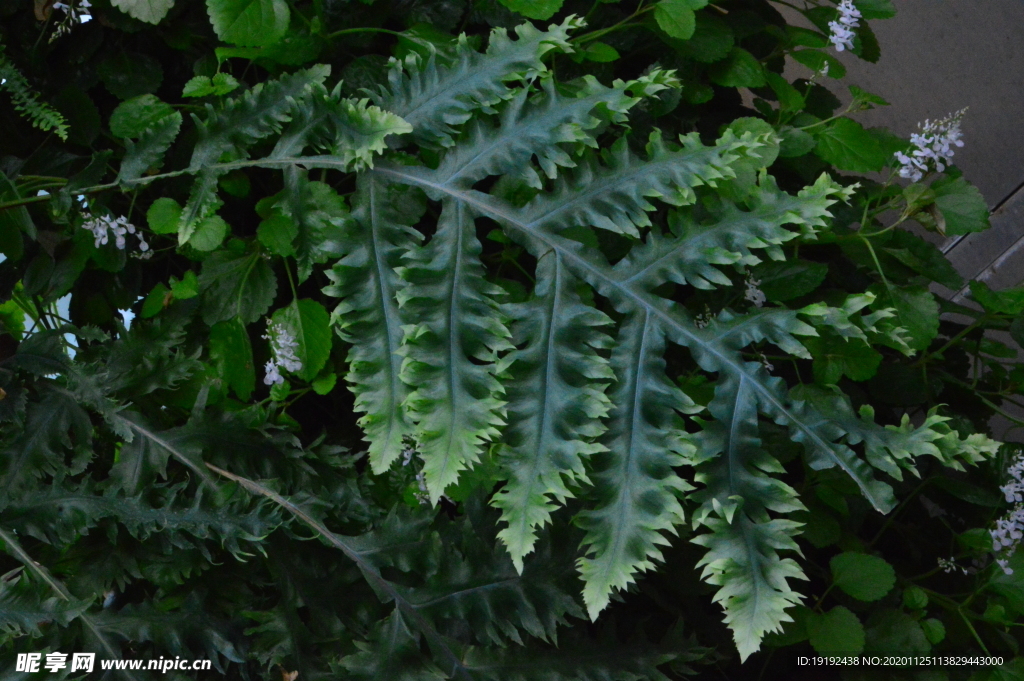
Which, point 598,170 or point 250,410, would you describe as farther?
point 250,410

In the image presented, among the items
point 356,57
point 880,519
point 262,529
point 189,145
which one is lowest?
point 880,519

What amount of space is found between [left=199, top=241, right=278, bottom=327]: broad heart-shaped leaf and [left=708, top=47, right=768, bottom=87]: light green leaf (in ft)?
2.71

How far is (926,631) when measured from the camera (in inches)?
54.7

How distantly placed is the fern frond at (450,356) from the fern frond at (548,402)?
0.10 ft

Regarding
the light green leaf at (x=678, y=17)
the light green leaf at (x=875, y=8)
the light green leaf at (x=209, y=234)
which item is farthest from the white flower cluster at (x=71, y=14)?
the light green leaf at (x=875, y=8)

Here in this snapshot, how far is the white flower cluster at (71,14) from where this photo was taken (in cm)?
120

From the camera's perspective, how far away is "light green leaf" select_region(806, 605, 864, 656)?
1295 mm

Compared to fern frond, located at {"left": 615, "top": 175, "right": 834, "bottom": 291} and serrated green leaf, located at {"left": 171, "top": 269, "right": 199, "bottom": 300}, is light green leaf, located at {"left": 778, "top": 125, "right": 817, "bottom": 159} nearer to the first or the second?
fern frond, located at {"left": 615, "top": 175, "right": 834, "bottom": 291}

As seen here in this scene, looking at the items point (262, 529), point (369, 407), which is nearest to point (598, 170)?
point (369, 407)

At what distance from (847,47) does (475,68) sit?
78 cm

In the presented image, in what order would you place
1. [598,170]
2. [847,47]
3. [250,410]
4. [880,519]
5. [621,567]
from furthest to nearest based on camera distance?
[880,519] → [847,47] → [250,410] → [598,170] → [621,567]

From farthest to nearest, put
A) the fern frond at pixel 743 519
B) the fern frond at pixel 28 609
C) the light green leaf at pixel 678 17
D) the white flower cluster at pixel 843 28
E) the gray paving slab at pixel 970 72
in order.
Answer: the gray paving slab at pixel 970 72 < the white flower cluster at pixel 843 28 < the light green leaf at pixel 678 17 < the fern frond at pixel 28 609 < the fern frond at pixel 743 519

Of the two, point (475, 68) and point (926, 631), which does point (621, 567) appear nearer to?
point (475, 68)

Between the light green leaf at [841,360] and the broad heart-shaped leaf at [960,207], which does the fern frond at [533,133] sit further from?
the broad heart-shaped leaf at [960,207]
